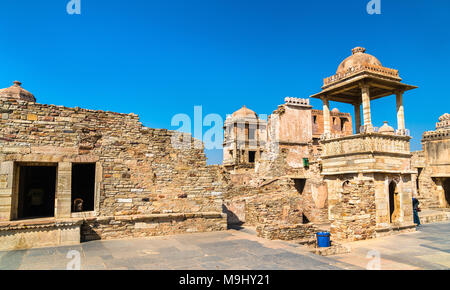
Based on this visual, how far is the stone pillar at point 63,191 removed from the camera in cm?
959

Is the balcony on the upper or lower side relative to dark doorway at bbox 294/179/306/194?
upper

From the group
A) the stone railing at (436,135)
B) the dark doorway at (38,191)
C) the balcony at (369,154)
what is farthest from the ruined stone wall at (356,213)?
the stone railing at (436,135)

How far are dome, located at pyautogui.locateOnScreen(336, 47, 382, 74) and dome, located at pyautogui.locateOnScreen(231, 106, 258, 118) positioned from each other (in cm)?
2107

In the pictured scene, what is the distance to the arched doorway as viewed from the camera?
14.1 meters

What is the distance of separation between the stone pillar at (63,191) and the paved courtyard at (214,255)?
1346 millimetres

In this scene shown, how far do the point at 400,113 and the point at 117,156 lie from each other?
1417 cm

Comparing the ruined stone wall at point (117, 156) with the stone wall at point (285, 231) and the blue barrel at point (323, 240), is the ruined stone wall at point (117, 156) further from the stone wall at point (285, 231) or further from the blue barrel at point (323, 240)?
the blue barrel at point (323, 240)

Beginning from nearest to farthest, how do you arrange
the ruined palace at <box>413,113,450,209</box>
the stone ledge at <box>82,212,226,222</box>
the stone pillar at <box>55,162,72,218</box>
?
the stone pillar at <box>55,162,72,218</box>
the stone ledge at <box>82,212,226,222</box>
the ruined palace at <box>413,113,450,209</box>

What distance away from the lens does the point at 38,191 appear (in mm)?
12750

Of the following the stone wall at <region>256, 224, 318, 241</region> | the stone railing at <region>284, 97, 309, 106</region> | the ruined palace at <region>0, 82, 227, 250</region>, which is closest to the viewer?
the ruined palace at <region>0, 82, 227, 250</region>

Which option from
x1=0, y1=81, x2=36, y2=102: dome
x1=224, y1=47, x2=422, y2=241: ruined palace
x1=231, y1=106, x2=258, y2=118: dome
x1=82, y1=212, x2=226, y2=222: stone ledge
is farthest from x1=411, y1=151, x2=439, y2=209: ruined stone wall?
x1=0, y1=81, x2=36, y2=102: dome

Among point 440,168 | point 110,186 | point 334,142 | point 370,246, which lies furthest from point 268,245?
point 440,168

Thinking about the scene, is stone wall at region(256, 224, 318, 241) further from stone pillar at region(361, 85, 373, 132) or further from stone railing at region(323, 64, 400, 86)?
stone railing at region(323, 64, 400, 86)
